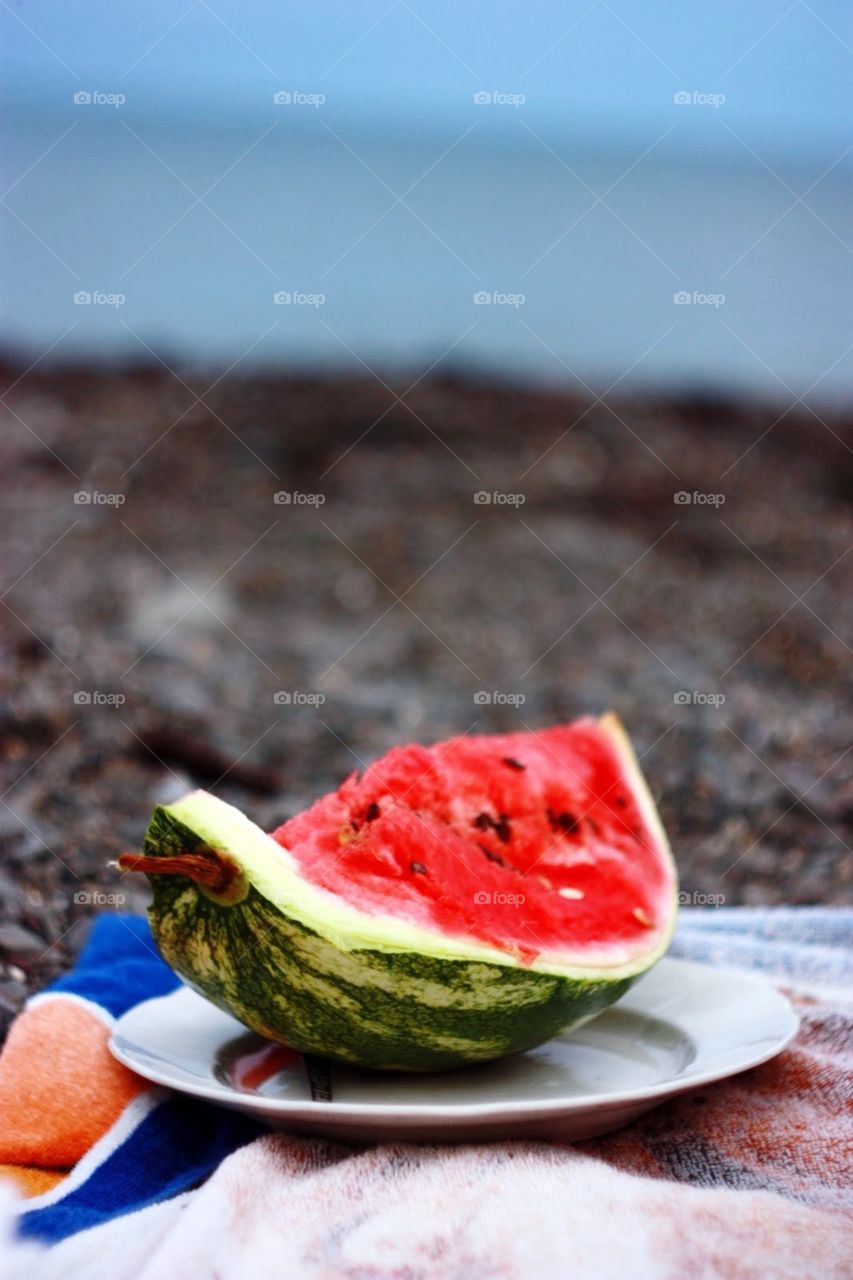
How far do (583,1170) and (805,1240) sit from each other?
20cm

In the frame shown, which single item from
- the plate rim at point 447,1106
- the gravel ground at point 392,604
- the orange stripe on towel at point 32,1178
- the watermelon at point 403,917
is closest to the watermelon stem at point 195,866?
the watermelon at point 403,917

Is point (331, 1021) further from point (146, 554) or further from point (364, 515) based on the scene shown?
point (364, 515)

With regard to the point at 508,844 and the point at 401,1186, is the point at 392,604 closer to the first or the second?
the point at 508,844

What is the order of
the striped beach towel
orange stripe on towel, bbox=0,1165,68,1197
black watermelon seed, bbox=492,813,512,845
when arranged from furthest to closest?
black watermelon seed, bbox=492,813,512,845 < orange stripe on towel, bbox=0,1165,68,1197 < the striped beach towel

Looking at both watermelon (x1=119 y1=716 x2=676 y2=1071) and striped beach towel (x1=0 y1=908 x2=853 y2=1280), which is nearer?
striped beach towel (x1=0 y1=908 x2=853 y2=1280)

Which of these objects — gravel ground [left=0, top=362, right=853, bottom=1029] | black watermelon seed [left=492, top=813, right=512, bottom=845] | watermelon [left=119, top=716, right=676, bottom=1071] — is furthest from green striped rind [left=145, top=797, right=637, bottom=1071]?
gravel ground [left=0, top=362, right=853, bottom=1029]

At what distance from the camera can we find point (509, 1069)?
56.4 inches

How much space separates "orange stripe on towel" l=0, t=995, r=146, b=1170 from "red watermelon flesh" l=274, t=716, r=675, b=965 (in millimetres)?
333

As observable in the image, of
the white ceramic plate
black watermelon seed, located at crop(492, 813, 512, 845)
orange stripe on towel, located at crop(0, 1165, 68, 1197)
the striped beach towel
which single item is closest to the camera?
the striped beach towel

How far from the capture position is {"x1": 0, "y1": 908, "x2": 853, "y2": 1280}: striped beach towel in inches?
41.3

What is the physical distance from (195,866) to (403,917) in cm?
23

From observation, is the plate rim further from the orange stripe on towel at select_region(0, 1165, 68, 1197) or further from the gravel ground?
the gravel ground

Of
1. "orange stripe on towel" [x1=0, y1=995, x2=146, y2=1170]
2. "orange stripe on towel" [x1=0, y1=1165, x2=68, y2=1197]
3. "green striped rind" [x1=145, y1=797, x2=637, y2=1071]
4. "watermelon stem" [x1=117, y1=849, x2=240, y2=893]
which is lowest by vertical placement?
"orange stripe on towel" [x1=0, y1=1165, x2=68, y2=1197]

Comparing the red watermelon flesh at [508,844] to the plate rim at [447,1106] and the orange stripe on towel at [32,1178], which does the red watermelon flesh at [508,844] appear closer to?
the plate rim at [447,1106]
